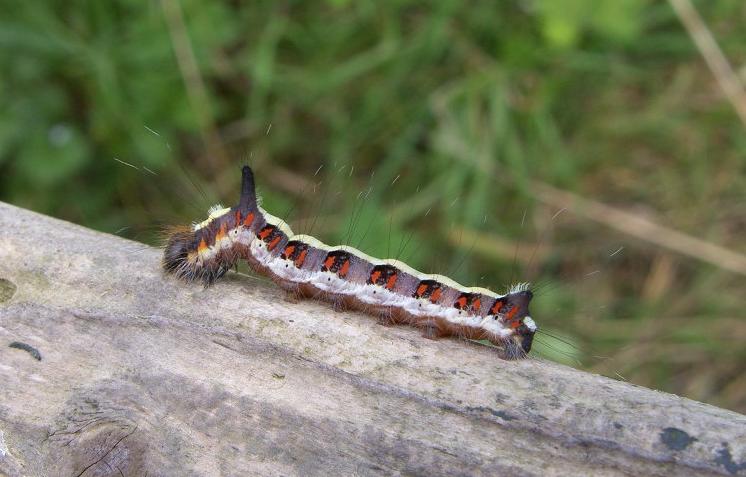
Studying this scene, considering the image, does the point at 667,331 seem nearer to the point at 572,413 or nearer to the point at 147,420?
the point at 572,413

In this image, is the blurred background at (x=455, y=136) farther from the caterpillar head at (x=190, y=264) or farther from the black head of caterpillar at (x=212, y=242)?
→ the caterpillar head at (x=190, y=264)

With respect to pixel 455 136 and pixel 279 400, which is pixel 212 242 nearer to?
pixel 279 400

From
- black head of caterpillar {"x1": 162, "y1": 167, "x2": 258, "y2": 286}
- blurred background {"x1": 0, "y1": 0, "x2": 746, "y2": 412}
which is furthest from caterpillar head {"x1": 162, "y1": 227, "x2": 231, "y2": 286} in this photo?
blurred background {"x1": 0, "y1": 0, "x2": 746, "y2": 412}

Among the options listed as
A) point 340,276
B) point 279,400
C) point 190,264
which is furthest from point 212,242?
point 279,400

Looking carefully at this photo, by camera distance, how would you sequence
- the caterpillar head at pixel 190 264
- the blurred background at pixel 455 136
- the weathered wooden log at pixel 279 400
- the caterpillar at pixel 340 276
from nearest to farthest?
1. the weathered wooden log at pixel 279 400
2. the caterpillar head at pixel 190 264
3. the caterpillar at pixel 340 276
4. the blurred background at pixel 455 136

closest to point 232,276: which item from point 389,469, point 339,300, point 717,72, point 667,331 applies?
point 339,300

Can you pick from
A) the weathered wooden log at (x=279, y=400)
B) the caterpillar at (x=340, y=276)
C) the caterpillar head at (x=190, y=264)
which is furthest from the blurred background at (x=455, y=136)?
the weathered wooden log at (x=279, y=400)
